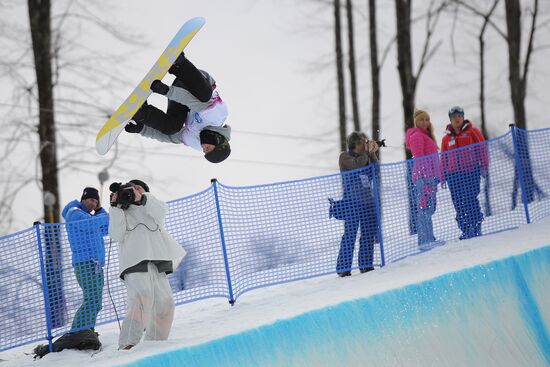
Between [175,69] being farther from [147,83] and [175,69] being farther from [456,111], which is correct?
[456,111]

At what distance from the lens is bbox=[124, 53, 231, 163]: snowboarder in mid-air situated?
595cm

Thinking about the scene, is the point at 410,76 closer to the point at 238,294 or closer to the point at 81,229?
the point at 238,294

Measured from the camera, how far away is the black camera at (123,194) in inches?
247

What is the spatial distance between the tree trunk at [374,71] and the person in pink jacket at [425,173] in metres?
7.18

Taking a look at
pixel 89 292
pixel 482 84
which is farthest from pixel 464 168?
pixel 482 84

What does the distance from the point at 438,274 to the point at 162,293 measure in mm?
2676

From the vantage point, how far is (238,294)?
8.47m

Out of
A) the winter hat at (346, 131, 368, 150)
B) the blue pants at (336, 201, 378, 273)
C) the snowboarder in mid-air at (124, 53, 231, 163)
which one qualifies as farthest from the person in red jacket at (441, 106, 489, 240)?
the snowboarder in mid-air at (124, 53, 231, 163)

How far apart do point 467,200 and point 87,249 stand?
16.9 feet

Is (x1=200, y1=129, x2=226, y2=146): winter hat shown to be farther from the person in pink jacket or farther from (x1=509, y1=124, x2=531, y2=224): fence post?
(x1=509, y1=124, x2=531, y2=224): fence post

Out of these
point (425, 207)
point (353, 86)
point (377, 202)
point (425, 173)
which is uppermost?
point (353, 86)

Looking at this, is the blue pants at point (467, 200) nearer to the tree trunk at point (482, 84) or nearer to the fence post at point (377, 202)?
the fence post at point (377, 202)

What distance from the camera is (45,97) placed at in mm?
13289

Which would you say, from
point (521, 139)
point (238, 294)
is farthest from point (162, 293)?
point (521, 139)
